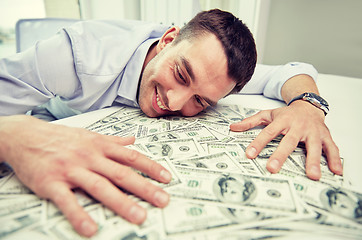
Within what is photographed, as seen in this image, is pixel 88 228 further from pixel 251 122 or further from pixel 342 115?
pixel 342 115

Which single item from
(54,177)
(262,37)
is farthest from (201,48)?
(262,37)

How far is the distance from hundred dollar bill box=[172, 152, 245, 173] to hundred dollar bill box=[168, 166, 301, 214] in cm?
2

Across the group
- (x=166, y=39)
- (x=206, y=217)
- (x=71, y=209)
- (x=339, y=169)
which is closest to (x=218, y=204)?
(x=206, y=217)

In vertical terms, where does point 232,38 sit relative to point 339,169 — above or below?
above

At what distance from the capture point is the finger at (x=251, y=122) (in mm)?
732

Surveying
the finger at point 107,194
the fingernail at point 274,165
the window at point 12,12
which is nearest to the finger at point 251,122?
the fingernail at point 274,165

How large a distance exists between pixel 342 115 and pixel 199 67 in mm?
703

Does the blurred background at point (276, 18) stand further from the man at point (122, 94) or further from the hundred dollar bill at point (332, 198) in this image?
the hundred dollar bill at point (332, 198)

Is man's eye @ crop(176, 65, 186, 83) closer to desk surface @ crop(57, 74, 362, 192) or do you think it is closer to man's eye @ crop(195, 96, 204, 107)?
man's eye @ crop(195, 96, 204, 107)

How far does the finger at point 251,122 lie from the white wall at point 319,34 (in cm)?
150

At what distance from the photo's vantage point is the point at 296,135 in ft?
2.08

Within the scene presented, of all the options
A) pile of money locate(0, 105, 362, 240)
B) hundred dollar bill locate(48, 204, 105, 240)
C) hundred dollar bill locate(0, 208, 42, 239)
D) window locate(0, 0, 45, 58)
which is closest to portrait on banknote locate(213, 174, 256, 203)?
pile of money locate(0, 105, 362, 240)

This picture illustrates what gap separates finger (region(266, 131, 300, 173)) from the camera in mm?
516

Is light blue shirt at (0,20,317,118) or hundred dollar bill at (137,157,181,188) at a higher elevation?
light blue shirt at (0,20,317,118)
